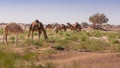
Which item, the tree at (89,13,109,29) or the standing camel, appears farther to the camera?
the tree at (89,13,109,29)

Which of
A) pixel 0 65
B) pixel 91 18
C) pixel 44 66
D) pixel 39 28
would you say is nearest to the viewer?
pixel 0 65

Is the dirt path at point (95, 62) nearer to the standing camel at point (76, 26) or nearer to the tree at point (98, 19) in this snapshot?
the standing camel at point (76, 26)

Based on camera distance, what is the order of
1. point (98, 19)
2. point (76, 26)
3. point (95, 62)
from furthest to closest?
point (98, 19) → point (76, 26) → point (95, 62)

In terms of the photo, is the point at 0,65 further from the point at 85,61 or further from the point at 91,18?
the point at 91,18

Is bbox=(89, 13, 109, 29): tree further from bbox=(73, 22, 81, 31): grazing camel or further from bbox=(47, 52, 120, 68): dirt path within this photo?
Result: bbox=(47, 52, 120, 68): dirt path

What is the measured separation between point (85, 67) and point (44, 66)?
1.67 meters

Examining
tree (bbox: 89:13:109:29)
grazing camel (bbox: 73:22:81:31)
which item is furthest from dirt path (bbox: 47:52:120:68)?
tree (bbox: 89:13:109:29)

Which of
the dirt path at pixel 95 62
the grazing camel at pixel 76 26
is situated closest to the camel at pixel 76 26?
the grazing camel at pixel 76 26

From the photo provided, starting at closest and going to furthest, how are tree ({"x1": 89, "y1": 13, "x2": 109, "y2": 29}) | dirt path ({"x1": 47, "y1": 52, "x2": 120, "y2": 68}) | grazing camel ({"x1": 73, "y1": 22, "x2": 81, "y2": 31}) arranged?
dirt path ({"x1": 47, "y1": 52, "x2": 120, "y2": 68})
grazing camel ({"x1": 73, "y1": 22, "x2": 81, "y2": 31})
tree ({"x1": 89, "y1": 13, "x2": 109, "y2": 29})

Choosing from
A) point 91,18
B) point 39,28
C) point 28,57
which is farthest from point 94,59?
point 91,18

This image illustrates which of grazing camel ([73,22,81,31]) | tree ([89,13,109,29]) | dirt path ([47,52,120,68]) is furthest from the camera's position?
tree ([89,13,109,29])

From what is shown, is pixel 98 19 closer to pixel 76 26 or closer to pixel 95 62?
pixel 76 26

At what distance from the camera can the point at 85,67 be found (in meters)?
14.0

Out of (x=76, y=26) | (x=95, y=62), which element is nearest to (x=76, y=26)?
(x=76, y=26)
